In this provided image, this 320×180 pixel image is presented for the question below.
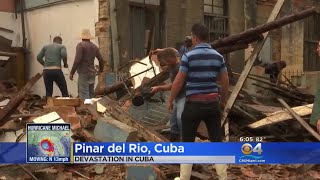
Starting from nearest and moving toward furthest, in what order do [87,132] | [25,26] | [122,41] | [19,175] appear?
[19,175], [87,132], [122,41], [25,26]

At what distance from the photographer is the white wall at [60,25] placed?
1327cm

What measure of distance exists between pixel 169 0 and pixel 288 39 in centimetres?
629

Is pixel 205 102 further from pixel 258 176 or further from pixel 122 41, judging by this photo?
pixel 122 41

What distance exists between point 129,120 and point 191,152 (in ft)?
7.47

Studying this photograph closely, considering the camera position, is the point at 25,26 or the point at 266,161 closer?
the point at 266,161

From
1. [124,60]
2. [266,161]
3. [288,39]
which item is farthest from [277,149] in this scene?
[288,39]

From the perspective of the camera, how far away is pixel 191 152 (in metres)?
5.63

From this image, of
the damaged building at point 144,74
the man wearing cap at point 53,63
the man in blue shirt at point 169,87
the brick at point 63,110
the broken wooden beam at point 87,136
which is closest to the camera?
the man in blue shirt at point 169,87

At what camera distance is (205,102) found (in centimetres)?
571

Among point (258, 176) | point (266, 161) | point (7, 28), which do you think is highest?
point (7, 28)

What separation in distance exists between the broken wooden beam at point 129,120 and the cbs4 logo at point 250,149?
1.68 meters

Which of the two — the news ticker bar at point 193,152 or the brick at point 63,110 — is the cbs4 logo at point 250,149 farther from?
the brick at point 63,110

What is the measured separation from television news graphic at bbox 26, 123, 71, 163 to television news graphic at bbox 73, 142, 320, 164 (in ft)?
0.54

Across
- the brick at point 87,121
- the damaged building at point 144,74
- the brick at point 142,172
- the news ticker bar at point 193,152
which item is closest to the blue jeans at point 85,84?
the damaged building at point 144,74
